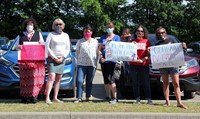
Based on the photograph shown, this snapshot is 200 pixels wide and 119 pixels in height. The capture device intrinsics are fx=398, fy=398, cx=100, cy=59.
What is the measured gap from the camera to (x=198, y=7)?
49156 millimetres

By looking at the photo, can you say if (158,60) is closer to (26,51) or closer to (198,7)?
(26,51)

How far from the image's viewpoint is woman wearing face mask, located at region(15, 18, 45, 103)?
834cm

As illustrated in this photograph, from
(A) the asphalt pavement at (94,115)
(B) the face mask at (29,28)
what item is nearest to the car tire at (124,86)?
(A) the asphalt pavement at (94,115)

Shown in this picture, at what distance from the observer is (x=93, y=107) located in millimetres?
7789

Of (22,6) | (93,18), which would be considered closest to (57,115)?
(22,6)

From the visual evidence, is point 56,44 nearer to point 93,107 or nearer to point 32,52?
point 32,52

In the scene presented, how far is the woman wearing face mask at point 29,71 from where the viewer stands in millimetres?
8344

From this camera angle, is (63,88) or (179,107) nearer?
(179,107)

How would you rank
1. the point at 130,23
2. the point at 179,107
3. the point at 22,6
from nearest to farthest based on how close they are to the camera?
1. the point at 179,107
2. the point at 22,6
3. the point at 130,23

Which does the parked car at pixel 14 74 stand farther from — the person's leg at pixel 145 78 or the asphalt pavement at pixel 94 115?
the asphalt pavement at pixel 94 115

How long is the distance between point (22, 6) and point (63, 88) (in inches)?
1396

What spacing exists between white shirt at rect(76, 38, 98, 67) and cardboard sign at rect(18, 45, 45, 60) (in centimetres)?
84

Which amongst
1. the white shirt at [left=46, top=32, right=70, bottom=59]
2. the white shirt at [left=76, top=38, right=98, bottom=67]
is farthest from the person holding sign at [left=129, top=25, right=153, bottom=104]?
the white shirt at [left=46, top=32, right=70, bottom=59]

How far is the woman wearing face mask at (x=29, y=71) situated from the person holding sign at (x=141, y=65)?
2013mm
